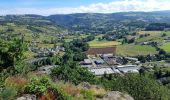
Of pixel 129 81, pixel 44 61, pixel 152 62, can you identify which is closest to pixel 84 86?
pixel 129 81

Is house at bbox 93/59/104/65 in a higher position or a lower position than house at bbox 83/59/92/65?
lower

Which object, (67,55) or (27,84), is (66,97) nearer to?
(27,84)

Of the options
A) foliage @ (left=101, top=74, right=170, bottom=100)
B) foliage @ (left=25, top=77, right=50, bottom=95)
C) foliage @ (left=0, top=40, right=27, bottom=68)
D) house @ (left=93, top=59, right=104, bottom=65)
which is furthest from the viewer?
house @ (left=93, top=59, right=104, bottom=65)

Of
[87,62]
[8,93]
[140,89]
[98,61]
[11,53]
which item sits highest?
[11,53]

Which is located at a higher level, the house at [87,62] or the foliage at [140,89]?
the foliage at [140,89]

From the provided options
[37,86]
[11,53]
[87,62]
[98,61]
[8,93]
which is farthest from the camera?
[98,61]

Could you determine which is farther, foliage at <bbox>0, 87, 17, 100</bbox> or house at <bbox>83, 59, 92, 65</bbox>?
house at <bbox>83, 59, 92, 65</bbox>

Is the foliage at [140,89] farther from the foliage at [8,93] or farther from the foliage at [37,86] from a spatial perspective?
the foliage at [8,93]

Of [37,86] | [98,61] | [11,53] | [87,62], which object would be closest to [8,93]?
[37,86]

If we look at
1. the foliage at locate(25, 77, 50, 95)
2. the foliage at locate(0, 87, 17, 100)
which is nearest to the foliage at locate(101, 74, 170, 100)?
the foliage at locate(25, 77, 50, 95)

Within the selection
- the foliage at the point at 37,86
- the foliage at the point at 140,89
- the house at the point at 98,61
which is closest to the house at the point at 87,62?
the house at the point at 98,61

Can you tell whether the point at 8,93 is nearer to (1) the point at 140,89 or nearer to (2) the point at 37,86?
(2) the point at 37,86

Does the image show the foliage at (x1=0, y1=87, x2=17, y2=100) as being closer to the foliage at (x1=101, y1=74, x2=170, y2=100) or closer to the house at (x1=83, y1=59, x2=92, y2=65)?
the foliage at (x1=101, y1=74, x2=170, y2=100)
